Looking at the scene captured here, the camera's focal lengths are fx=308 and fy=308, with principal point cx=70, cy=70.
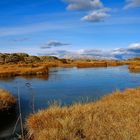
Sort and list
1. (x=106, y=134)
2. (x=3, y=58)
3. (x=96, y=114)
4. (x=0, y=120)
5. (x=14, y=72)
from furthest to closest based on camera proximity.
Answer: (x=3, y=58), (x=14, y=72), (x=0, y=120), (x=96, y=114), (x=106, y=134)

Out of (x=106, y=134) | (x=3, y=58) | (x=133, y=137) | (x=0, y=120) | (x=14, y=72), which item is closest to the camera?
(x=133, y=137)

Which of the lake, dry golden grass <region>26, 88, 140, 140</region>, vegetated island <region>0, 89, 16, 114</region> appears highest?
dry golden grass <region>26, 88, 140, 140</region>

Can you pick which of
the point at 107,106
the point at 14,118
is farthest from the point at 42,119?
the point at 14,118

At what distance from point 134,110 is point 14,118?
7953 millimetres

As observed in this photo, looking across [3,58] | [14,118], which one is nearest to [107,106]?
[14,118]

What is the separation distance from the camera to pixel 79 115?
12055 millimetres

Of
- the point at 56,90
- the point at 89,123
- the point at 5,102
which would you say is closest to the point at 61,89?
the point at 56,90

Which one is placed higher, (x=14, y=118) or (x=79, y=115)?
(x=79, y=115)

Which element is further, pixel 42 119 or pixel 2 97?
pixel 2 97

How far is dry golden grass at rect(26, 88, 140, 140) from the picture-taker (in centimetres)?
970

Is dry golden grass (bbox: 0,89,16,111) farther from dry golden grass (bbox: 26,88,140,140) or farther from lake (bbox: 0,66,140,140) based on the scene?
dry golden grass (bbox: 26,88,140,140)

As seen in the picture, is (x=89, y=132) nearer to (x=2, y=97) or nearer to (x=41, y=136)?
(x=41, y=136)

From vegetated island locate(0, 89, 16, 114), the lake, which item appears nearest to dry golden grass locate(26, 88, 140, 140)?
the lake

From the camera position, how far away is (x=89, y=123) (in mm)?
10922
